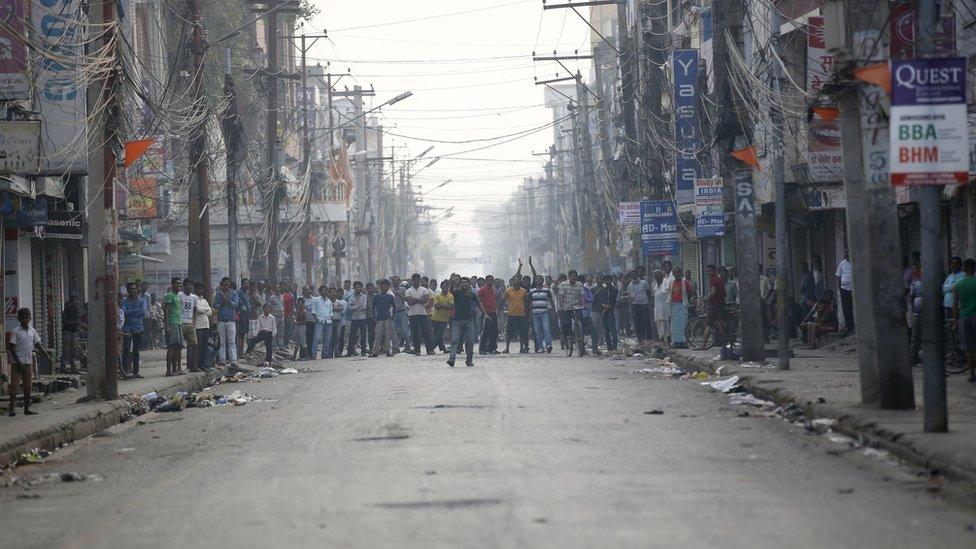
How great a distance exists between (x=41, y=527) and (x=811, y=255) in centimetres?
3197

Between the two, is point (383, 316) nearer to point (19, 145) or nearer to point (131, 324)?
point (131, 324)

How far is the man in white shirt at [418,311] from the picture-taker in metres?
36.1

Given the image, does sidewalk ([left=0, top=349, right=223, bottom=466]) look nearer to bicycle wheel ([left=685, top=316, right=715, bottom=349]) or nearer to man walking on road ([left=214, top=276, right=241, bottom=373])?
man walking on road ([left=214, top=276, right=241, bottom=373])

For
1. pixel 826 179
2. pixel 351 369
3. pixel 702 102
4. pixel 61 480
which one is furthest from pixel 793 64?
pixel 61 480

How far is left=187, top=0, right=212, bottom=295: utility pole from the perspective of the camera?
29438 mm

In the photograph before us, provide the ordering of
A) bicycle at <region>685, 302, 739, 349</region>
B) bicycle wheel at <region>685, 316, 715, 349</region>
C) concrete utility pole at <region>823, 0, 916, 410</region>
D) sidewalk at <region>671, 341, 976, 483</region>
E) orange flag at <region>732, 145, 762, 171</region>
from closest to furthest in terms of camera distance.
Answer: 1. sidewalk at <region>671, 341, 976, 483</region>
2. concrete utility pole at <region>823, 0, 916, 410</region>
3. orange flag at <region>732, 145, 762, 171</region>
4. bicycle at <region>685, 302, 739, 349</region>
5. bicycle wheel at <region>685, 316, 715, 349</region>

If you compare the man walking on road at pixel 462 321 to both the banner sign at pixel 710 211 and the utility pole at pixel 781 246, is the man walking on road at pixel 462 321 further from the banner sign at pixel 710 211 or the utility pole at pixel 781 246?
the utility pole at pixel 781 246

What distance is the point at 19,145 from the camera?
65.7ft

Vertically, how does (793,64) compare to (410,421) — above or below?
above

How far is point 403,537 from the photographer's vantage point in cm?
803

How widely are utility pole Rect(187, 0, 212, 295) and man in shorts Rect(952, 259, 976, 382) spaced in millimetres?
16064

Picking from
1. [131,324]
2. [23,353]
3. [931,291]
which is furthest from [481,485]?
[131,324]

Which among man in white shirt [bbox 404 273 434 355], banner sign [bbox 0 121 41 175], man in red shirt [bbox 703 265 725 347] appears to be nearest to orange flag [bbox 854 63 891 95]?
banner sign [bbox 0 121 41 175]

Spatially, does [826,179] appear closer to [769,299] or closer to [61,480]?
[769,299]
